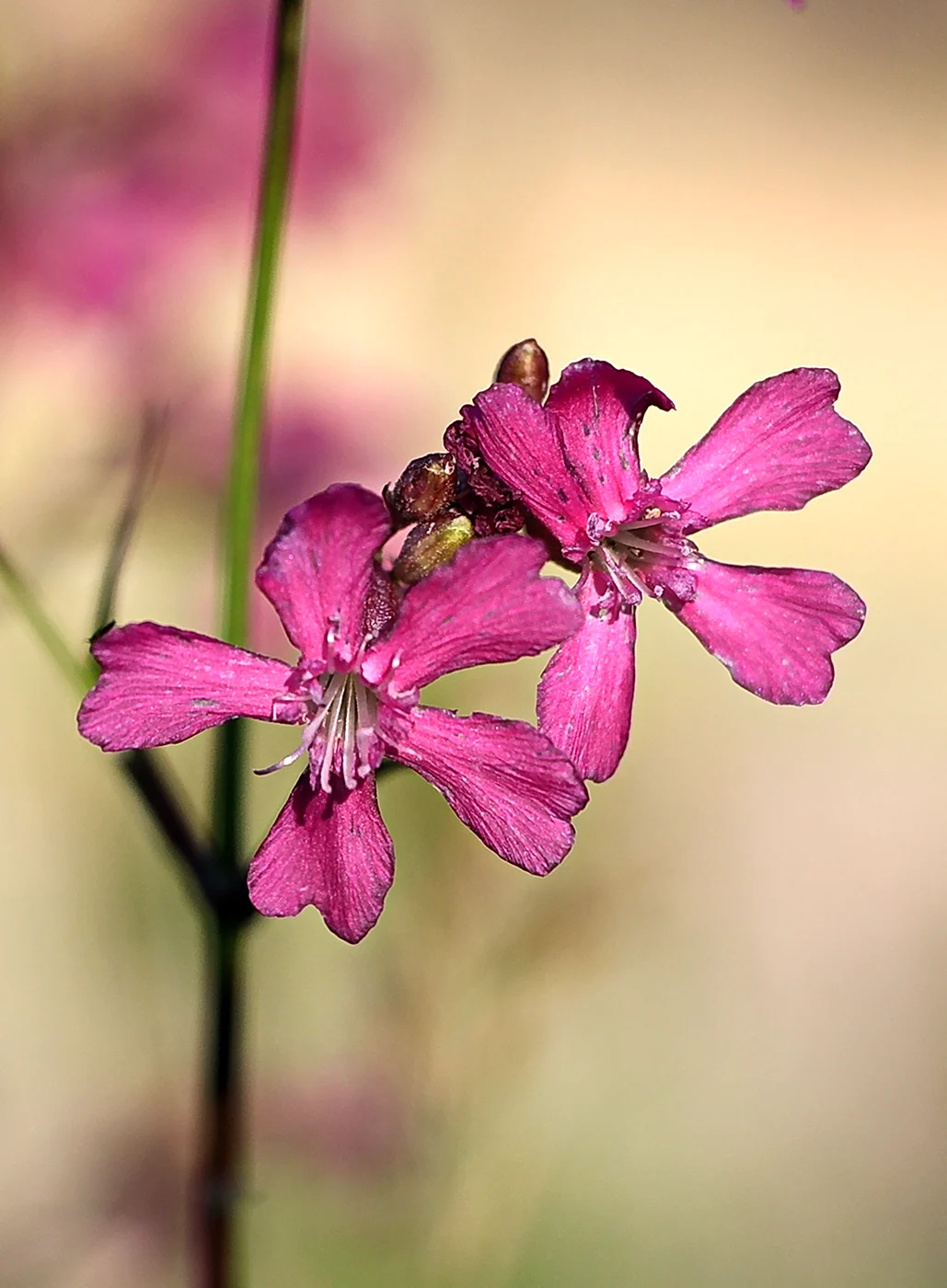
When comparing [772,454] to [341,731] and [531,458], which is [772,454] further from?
[341,731]

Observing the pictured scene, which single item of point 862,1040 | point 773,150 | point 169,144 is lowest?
point 862,1040

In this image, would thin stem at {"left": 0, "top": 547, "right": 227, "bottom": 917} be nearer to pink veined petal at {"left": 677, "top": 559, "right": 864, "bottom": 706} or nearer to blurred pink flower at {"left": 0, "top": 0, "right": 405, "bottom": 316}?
pink veined petal at {"left": 677, "top": 559, "right": 864, "bottom": 706}

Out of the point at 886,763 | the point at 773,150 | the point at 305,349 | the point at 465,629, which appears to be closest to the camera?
the point at 465,629

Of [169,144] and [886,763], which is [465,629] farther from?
[886,763]

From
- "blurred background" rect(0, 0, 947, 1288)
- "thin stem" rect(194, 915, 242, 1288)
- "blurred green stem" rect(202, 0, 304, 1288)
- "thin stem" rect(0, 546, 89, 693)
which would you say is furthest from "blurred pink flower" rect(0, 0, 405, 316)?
"thin stem" rect(194, 915, 242, 1288)

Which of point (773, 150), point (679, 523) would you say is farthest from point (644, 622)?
point (679, 523)

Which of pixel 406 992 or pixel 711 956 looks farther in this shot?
pixel 711 956

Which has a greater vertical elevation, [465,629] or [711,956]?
[465,629]
